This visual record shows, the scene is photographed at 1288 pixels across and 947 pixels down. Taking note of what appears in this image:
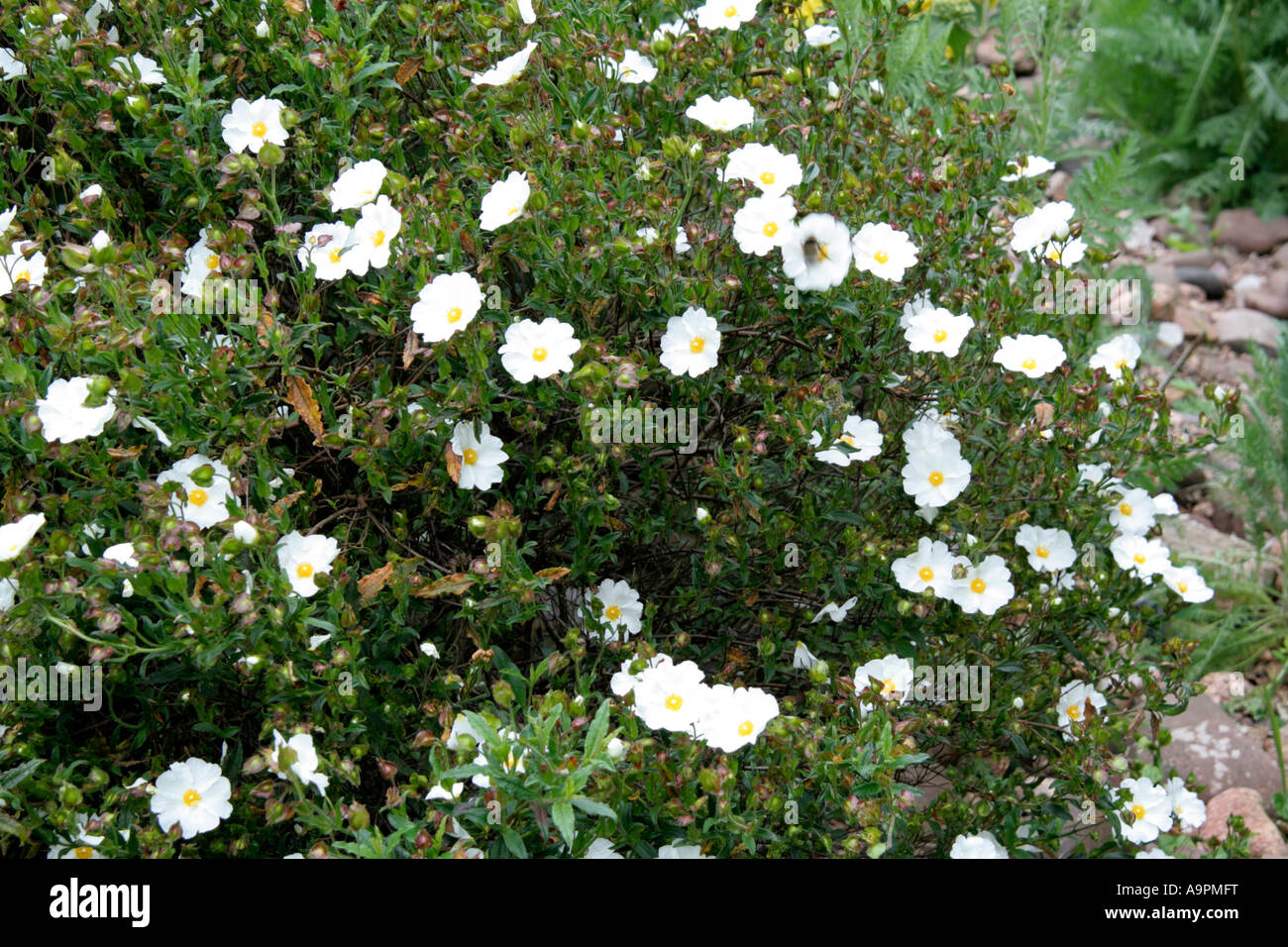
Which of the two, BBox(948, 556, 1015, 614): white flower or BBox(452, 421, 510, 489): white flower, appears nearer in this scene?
BBox(452, 421, 510, 489): white flower

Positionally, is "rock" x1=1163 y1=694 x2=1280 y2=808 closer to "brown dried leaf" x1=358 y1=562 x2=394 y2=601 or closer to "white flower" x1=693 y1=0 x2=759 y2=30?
"white flower" x1=693 y1=0 x2=759 y2=30

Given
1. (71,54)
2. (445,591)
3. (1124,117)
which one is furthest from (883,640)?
(1124,117)

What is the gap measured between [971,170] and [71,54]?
6.41ft

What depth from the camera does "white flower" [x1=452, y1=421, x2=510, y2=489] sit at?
205 cm

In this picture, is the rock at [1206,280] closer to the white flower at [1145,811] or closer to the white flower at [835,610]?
the white flower at [1145,811]

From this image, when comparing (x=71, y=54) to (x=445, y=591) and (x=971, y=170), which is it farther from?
(x=971, y=170)

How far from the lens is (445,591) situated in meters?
1.97

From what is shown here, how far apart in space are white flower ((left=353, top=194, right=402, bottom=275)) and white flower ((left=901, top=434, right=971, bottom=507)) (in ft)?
3.57

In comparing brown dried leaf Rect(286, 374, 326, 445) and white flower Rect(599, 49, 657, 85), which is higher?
white flower Rect(599, 49, 657, 85)

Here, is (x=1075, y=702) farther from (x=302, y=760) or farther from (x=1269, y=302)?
(x=1269, y=302)

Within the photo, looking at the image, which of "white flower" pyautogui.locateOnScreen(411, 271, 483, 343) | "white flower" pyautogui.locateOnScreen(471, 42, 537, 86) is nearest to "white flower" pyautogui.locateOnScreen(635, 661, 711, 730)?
"white flower" pyautogui.locateOnScreen(411, 271, 483, 343)

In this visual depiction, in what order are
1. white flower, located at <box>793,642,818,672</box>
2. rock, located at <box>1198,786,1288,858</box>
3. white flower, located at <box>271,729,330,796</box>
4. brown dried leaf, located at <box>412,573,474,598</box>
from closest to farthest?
white flower, located at <box>271,729,330,796</box> → brown dried leaf, located at <box>412,573,474,598</box> → white flower, located at <box>793,642,818,672</box> → rock, located at <box>1198,786,1288,858</box>

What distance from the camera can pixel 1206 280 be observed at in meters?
4.92
